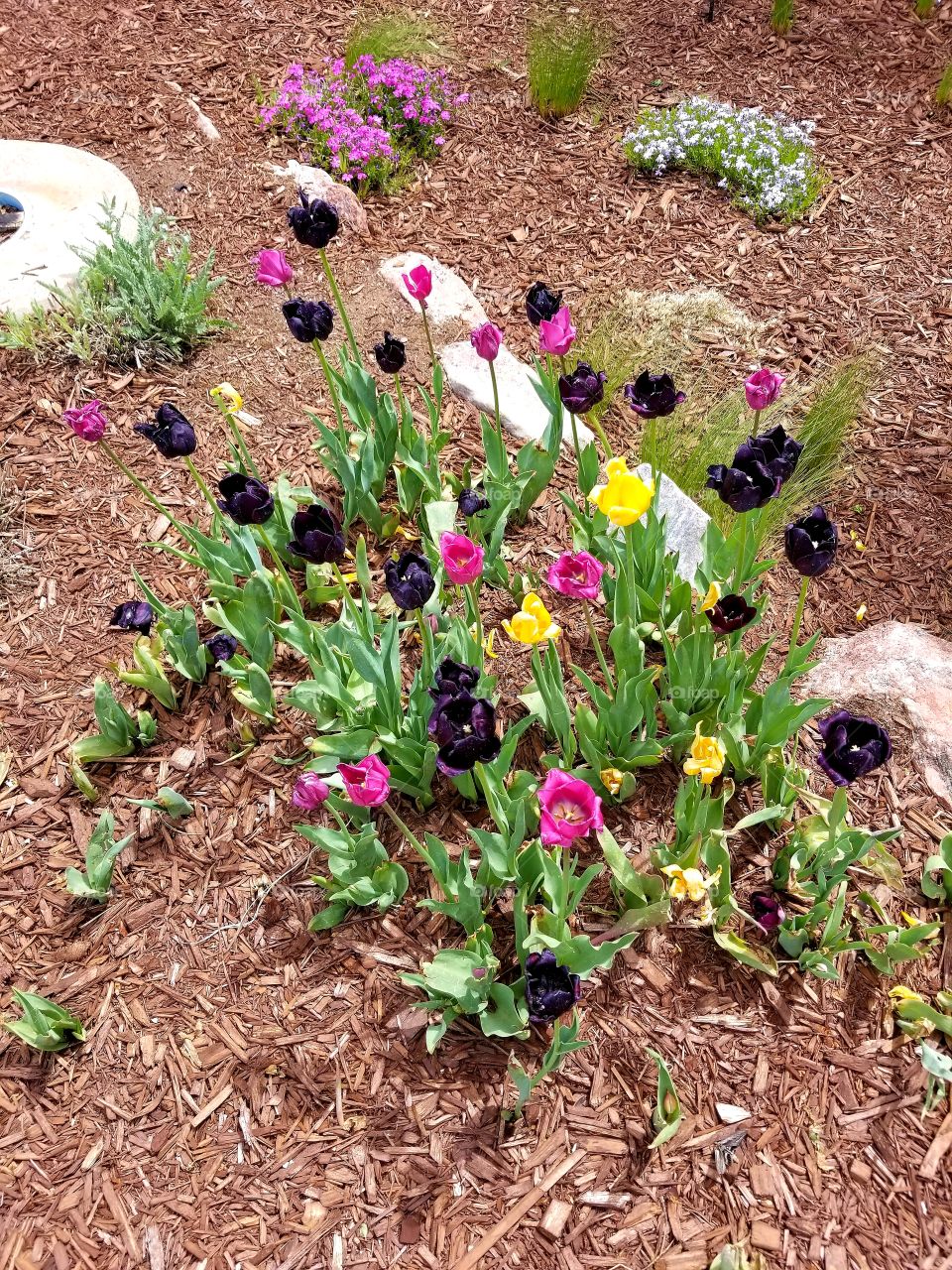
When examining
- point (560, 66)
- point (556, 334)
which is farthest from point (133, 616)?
point (560, 66)

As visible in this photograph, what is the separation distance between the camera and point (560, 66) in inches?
196

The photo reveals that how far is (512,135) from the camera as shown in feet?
16.7

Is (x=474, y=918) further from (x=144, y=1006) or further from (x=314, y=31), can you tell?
(x=314, y=31)

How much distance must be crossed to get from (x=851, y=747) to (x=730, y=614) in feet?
1.27

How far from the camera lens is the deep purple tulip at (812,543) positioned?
1.96m

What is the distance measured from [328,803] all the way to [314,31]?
532 cm

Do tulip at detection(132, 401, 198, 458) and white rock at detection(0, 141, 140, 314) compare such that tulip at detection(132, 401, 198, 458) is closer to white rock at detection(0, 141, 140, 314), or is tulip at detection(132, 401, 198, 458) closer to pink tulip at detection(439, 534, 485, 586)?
pink tulip at detection(439, 534, 485, 586)

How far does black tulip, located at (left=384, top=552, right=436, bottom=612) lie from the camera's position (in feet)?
6.86

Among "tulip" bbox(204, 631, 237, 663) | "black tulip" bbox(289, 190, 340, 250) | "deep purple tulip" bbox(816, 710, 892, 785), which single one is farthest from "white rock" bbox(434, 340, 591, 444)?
"deep purple tulip" bbox(816, 710, 892, 785)

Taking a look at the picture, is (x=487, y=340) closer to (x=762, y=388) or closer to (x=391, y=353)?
(x=391, y=353)

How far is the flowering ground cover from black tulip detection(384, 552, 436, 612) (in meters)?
0.23

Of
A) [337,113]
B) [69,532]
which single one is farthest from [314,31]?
[69,532]

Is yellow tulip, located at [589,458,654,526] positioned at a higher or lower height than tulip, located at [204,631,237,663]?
higher

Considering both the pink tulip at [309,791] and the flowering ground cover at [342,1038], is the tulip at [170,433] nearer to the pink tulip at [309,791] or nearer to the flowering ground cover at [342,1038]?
the flowering ground cover at [342,1038]
